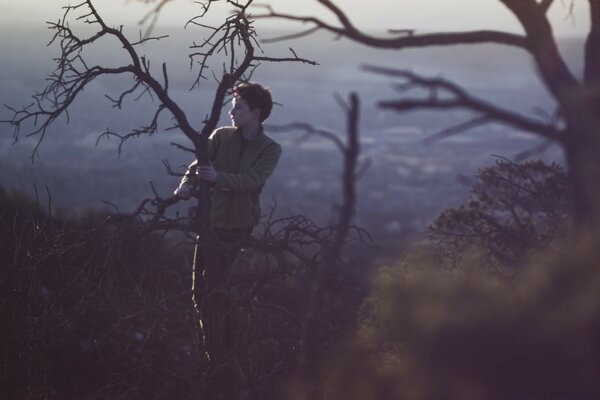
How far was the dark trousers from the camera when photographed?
4.42 m

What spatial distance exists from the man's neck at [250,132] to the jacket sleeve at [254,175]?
0.37 feet

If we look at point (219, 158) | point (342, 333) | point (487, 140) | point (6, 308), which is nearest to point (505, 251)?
point (342, 333)

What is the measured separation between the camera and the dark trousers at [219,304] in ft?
14.5

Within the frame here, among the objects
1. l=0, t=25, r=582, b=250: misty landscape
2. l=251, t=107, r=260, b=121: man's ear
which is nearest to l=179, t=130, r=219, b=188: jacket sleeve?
l=251, t=107, r=260, b=121: man's ear

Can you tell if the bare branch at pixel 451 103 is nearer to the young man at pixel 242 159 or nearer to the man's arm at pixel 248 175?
the man's arm at pixel 248 175

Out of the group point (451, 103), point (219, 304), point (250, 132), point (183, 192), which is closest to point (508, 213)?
point (250, 132)

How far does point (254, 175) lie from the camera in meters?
4.52

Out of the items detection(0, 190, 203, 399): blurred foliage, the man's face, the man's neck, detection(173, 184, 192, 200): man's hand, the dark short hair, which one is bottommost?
detection(0, 190, 203, 399): blurred foliage

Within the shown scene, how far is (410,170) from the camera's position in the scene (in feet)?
270

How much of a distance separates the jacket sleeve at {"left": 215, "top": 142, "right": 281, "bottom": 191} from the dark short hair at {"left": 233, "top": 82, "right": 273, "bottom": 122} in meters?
0.22

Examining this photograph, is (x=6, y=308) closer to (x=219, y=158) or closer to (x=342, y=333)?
(x=219, y=158)

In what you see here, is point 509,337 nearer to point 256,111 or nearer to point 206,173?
point 206,173

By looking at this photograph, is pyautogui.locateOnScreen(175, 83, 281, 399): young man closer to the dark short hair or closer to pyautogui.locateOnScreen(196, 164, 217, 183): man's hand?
the dark short hair

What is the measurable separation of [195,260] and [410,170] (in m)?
78.7
